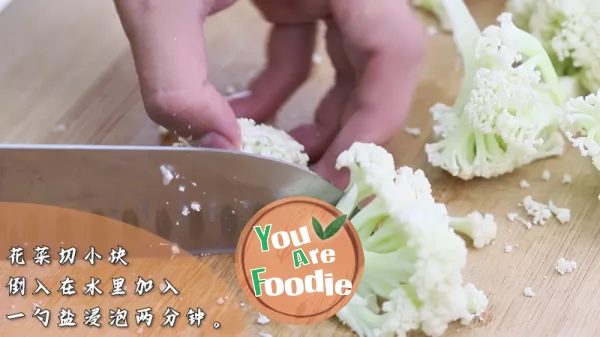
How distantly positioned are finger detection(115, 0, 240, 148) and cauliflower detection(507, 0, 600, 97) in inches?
17.2

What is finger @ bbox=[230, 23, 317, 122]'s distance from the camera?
100 cm

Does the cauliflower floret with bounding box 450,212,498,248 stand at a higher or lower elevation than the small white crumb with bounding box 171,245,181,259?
lower

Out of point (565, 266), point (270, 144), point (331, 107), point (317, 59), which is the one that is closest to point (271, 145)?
point (270, 144)

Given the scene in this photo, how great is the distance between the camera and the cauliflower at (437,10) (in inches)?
44.5

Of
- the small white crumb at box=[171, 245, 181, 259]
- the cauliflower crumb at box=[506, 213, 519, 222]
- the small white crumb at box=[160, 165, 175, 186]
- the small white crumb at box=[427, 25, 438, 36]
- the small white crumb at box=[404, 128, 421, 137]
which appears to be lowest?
the cauliflower crumb at box=[506, 213, 519, 222]

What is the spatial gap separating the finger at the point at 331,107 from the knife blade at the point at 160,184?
0.43 ft

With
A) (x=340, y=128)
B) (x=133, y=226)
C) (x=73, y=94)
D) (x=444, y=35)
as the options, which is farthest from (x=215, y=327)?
(x=444, y=35)

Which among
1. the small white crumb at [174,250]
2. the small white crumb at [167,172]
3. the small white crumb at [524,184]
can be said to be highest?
the small white crumb at [167,172]

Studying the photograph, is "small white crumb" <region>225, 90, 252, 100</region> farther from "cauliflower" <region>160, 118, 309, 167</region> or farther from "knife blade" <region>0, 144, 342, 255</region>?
"knife blade" <region>0, 144, 342, 255</region>

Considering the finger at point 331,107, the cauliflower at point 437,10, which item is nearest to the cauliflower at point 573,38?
the cauliflower at point 437,10

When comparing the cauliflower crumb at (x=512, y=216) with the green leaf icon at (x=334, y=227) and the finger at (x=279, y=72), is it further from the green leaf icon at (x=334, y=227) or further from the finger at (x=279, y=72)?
the finger at (x=279, y=72)

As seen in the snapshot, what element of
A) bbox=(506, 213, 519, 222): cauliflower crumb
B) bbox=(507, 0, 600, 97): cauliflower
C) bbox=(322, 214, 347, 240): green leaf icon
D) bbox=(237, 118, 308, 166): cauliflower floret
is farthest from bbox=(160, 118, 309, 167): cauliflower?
bbox=(507, 0, 600, 97): cauliflower

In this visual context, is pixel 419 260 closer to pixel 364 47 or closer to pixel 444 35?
pixel 364 47

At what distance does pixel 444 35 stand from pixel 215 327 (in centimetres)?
55
